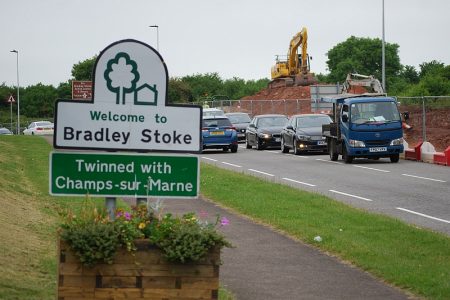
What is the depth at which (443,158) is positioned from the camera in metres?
33.2

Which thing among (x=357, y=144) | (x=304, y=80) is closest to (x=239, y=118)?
(x=357, y=144)

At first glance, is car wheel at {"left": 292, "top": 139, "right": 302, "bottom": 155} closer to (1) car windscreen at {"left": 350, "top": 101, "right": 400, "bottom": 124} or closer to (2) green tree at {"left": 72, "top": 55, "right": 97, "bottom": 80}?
(1) car windscreen at {"left": 350, "top": 101, "right": 400, "bottom": 124}

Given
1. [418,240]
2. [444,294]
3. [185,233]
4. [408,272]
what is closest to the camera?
[185,233]

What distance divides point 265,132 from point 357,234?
31.5 meters

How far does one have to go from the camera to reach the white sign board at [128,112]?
7.67 meters

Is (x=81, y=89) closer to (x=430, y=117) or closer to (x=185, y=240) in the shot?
(x=430, y=117)

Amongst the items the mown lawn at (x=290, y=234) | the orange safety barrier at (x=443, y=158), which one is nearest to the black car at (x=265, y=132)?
the orange safety barrier at (x=443, y=158)

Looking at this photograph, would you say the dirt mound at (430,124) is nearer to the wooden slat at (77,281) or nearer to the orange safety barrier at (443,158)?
the orange safety barrier at (443,158)

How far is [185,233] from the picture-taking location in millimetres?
7367

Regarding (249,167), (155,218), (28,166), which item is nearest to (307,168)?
(249,167)

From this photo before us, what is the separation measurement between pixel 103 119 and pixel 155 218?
0.84 metres

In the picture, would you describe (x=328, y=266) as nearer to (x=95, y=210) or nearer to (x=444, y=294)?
(x=444, y=294)

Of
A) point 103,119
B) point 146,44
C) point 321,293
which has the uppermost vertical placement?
point 146,44

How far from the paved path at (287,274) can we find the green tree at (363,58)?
116341mm
